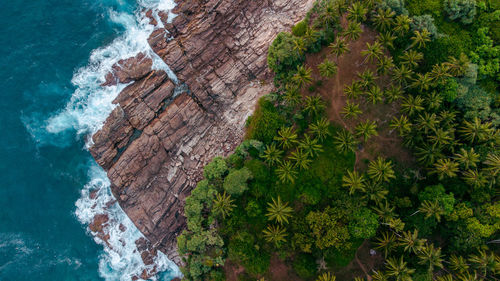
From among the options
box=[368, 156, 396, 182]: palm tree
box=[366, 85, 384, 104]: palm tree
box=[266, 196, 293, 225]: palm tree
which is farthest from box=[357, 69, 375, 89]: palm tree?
box=[266, 196, 293, 225]: palm tree

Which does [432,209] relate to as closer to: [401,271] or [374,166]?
[374,166]

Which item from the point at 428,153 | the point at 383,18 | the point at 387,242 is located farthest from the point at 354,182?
the point at 383,18

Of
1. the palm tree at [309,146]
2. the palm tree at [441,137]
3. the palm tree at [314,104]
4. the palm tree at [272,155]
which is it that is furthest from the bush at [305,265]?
the palm tree at [441,137]

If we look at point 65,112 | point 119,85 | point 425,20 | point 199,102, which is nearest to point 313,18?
point 425,20

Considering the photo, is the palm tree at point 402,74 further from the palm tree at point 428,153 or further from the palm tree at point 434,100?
the palm tree at point 428,153

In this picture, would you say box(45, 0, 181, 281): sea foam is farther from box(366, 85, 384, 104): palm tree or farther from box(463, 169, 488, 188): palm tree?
box(463, 169, 488, 188): palm tree

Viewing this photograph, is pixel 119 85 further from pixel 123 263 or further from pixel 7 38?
pixel 123 263
